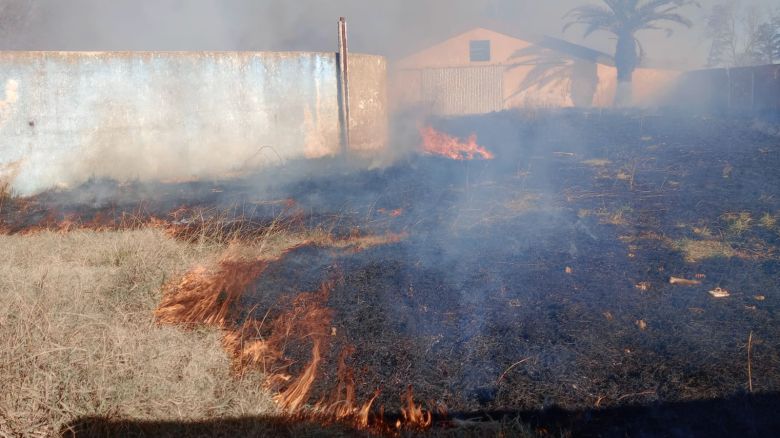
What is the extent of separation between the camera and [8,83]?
9.21m

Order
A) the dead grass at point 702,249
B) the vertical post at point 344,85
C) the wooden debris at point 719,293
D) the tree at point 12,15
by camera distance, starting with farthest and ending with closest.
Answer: the tree at point 12,15
the vertical post at point 344,85
the dead grass at point 702,249
the wooden debris at point 719,293

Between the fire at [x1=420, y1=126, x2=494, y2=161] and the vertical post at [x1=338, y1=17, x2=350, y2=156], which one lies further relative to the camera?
the fire at [x1=420, y1=126, x2=494, y2=161]

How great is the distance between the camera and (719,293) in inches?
191

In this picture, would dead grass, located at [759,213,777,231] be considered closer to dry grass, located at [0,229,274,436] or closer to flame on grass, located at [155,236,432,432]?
flame on grass, located at [155,236,432,432]

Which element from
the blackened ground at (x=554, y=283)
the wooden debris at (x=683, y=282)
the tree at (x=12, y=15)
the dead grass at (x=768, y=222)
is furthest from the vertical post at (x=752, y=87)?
the tree at (x=12, y=15)

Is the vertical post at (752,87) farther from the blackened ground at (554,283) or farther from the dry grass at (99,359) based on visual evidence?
the dry grass at (99,359)

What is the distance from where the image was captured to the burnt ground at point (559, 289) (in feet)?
11.4

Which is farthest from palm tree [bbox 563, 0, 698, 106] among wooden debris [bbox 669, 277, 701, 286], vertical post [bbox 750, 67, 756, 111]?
wooden debris [bbox 669, 277, 701, 286]

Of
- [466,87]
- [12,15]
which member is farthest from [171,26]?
[466,87]

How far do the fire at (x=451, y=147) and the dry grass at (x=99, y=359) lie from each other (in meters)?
8.42

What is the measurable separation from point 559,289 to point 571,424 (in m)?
1.92

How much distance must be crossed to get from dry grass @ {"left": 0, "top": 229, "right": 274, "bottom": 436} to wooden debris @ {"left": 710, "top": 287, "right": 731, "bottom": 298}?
4.00m

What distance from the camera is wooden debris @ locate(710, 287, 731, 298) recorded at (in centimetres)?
480

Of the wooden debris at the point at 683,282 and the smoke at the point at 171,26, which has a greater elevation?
the smoke at the point at 171,26
